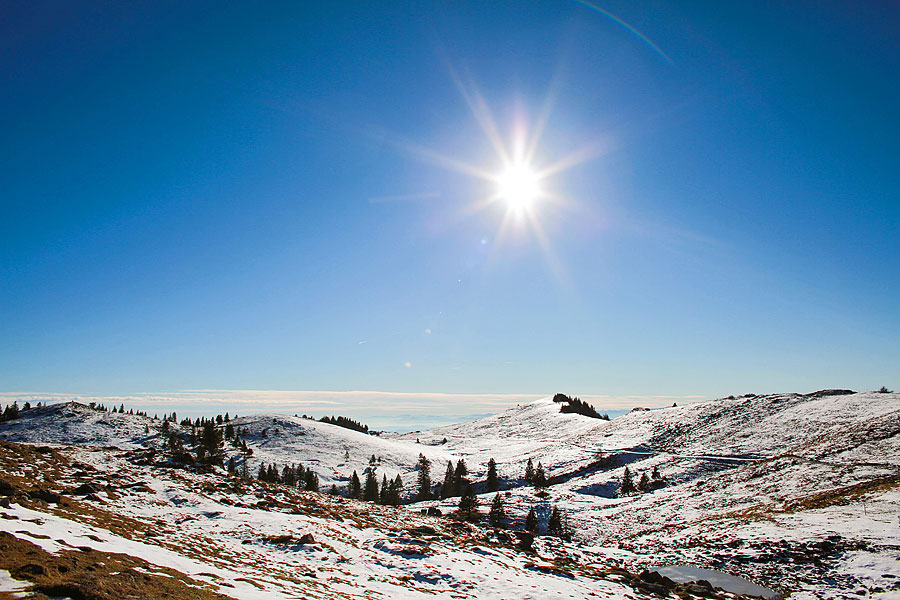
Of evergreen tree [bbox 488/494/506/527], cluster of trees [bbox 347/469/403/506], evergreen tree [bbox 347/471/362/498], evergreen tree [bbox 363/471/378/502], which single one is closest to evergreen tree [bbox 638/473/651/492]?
evergreen tree [bbox 488/494/506/527]

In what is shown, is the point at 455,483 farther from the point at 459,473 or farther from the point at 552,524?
the point at 552,524

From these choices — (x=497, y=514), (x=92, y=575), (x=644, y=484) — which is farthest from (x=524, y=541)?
(x=644, y=484)

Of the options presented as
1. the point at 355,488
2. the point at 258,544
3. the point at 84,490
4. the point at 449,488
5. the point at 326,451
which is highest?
the point at 84,490

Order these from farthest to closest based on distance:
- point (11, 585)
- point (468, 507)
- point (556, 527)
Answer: point (468, 507) < point (556, 527) < point (11, 585)

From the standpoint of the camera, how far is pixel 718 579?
2631 cm

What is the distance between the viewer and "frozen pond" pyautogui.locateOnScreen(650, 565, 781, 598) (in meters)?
24.0

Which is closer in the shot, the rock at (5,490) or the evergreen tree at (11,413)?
the rock at (5,490)

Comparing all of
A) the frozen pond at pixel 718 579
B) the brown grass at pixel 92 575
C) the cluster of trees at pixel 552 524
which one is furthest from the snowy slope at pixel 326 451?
the brown grass at pixel 92 575

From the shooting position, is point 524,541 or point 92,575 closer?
point 92,575

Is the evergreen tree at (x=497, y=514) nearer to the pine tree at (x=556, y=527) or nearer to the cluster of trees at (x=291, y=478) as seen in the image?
the pine tree at (x=556, y=527)

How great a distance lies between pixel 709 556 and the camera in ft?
98.5

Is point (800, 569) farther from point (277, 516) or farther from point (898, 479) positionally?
point (277, 516)

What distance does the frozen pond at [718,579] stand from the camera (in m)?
24.0

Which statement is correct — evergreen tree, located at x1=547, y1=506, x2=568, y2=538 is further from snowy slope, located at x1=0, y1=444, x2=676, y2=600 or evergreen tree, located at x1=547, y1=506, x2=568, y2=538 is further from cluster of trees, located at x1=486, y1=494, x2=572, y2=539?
snowy slope, located at x1=0, y1=444, x2=676, y2=600
